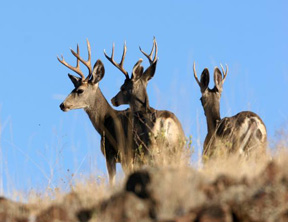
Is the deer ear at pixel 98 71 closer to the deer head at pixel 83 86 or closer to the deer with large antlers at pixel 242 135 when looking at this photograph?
the deer head at pixel 83 86

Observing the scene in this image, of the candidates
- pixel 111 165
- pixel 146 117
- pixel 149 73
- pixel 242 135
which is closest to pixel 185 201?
pixel 242 135

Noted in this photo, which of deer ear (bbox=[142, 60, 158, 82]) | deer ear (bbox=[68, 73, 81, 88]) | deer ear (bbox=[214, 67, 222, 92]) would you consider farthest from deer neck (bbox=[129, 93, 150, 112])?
deer ear (bbox=[214, 67, 222, 92])

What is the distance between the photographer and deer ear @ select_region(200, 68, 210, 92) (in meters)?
12.0

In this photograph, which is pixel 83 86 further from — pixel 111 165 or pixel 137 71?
pixel 111 165

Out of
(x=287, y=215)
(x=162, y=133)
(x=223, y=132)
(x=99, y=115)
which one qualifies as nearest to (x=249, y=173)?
(x=287, y=215)

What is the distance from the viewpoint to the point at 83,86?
12906mm

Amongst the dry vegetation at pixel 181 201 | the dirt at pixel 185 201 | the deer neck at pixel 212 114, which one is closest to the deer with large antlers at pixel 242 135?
the deer neck at pixel 212 114

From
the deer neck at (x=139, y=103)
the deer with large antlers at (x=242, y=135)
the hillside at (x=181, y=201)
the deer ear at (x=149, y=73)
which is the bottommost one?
the deer with large antlers at (x=242, y=135)

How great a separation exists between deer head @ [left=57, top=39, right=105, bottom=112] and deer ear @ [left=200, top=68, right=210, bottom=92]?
2.00 meters

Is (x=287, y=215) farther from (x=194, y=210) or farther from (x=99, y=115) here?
(x=99, y=115)

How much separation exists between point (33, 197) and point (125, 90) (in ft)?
19.0

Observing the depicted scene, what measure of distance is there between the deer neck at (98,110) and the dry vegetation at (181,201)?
6504 mm

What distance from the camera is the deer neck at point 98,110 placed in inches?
502

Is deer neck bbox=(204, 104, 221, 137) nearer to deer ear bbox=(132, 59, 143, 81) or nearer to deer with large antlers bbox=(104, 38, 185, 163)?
deer with large antlers bbox=(104, 38, 185, 163)
